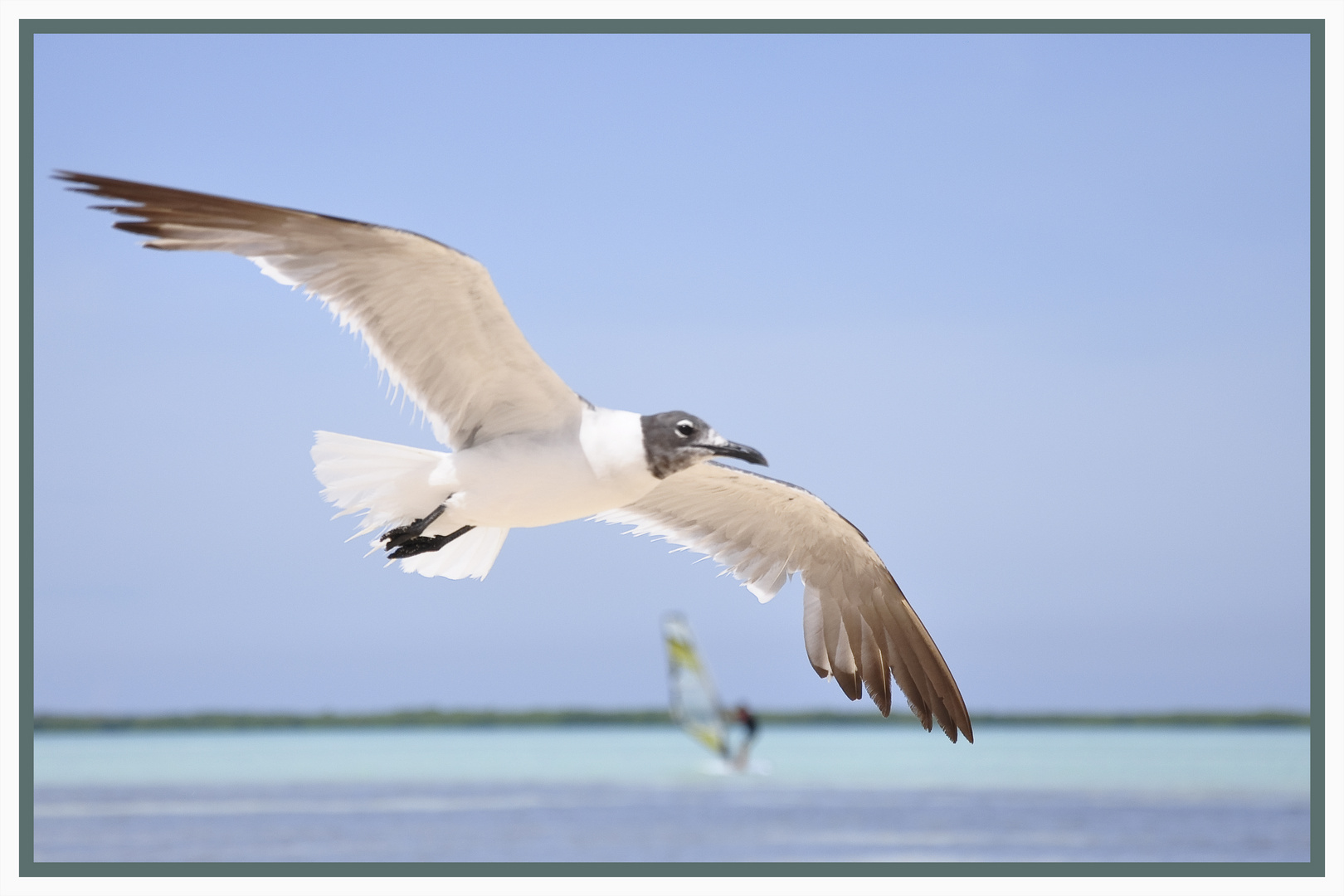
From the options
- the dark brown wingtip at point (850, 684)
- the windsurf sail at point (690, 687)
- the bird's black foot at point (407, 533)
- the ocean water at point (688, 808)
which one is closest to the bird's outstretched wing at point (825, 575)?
the dark brown wingtip at point (850, 684)

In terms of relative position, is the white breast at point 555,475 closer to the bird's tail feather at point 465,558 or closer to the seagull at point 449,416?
the seagull at point 449,416

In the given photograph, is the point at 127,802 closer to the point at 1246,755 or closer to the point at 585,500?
the point at 585,500

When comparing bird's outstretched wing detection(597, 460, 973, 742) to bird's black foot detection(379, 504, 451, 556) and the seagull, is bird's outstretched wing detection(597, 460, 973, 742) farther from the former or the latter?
bird's black foot detection(379, 504, 451, 556)

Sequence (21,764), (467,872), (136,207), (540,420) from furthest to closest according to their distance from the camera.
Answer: (467,872) < (21,764) < (540,420) < (136,207)

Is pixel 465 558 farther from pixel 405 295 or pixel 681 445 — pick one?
pixel 681 445

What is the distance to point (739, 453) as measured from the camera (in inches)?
175

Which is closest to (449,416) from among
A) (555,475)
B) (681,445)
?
(555,475)

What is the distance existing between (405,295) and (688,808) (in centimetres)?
2172

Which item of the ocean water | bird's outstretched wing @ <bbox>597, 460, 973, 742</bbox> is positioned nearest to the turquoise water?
the ocean water

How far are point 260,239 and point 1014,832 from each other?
60.4 ft

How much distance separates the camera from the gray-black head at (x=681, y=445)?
4441 mm

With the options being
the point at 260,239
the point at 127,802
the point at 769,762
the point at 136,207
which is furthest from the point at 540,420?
the point at 769,762

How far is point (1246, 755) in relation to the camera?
1585 inches

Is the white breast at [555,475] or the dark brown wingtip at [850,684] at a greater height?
the white breast at [555,475]
